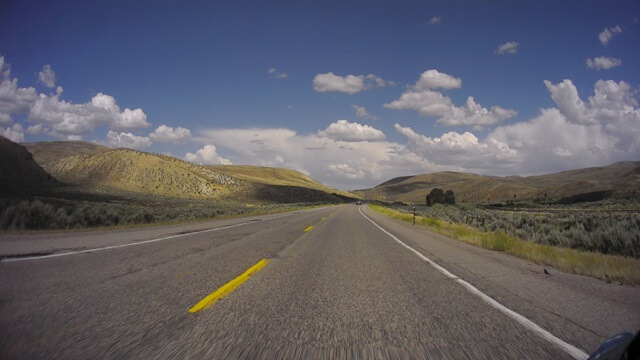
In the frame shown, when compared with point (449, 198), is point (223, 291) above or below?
below

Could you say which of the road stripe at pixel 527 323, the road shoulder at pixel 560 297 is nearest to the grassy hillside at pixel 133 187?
the road shoulder at pixel 560 297

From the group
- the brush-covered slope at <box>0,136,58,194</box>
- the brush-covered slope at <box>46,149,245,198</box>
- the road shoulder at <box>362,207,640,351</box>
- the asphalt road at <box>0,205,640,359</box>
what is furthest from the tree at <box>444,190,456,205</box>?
the asphalt road at <box>0,205,640,359</box>

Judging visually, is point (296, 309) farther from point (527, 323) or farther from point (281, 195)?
point (281, 195)

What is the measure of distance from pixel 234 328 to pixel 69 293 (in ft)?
9.29

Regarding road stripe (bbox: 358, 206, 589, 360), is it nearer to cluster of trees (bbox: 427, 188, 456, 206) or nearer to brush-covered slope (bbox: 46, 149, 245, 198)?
brush-covered slope (bbox: 46, 149, 245, 198)

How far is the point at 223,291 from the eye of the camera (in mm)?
6090

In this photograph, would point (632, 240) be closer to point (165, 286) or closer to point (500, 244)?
point (500, 244)

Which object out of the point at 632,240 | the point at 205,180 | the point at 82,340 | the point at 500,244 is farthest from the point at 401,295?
the point at 205,180

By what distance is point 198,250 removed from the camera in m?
10.6

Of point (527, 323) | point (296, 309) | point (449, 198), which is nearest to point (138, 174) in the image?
point (449, 198)

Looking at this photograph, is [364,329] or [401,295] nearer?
[364,329]

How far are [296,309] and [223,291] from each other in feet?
4.56

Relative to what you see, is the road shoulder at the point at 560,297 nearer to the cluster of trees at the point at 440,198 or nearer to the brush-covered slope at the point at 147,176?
the brush-covered slope at the point at 147,176

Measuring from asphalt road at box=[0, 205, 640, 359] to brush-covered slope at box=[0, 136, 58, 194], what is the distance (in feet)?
182
